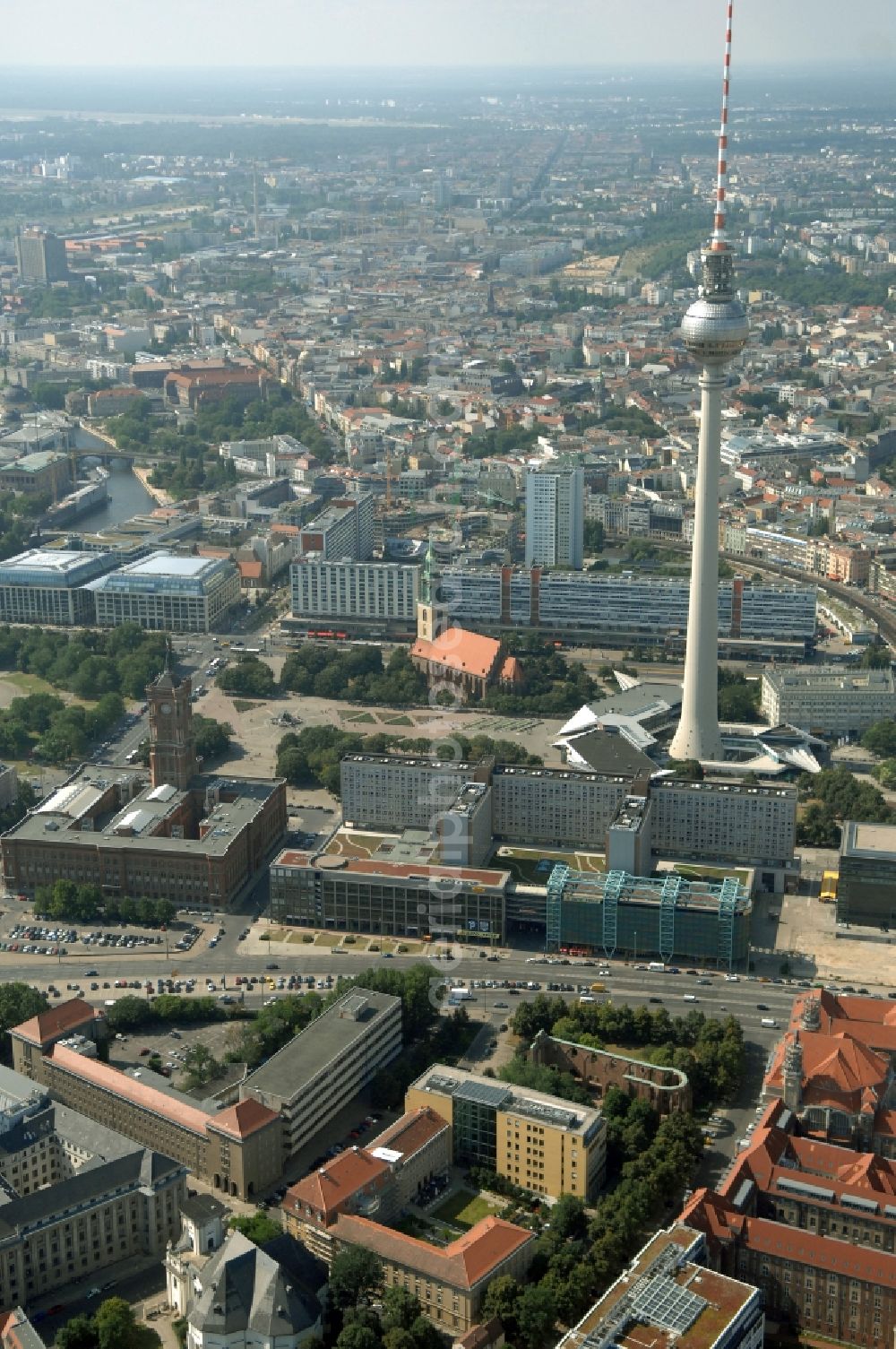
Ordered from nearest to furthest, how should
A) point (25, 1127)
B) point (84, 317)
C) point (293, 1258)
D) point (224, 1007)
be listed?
point (293, 1258), point (25, 1127), point (224, 1007), point (84, 317)

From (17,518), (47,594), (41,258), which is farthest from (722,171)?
(41,258)

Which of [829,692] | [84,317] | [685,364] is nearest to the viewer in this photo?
[829,692]

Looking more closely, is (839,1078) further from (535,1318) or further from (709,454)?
(709,454)

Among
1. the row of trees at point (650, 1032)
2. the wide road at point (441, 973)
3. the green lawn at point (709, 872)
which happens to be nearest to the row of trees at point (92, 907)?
the wide road at point (441, 973)

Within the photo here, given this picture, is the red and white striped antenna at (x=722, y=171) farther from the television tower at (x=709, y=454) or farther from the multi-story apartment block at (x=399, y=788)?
the multi-story apartment block at (x=399, y=788)

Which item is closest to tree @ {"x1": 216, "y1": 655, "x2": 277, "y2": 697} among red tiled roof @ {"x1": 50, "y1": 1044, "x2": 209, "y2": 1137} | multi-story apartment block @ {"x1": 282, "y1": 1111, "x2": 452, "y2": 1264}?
red tiled roof @ {"x1": 50, "y1": 1044, "x2": 209, "y2": 1137}

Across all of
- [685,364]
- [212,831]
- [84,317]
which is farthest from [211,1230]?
[84,317]

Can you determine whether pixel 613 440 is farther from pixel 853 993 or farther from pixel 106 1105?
pixel 106 1105
